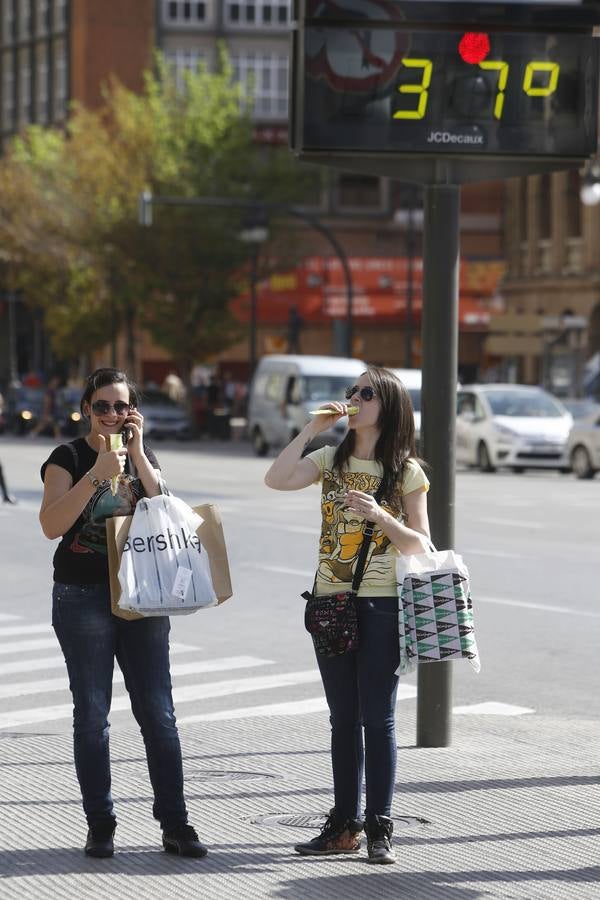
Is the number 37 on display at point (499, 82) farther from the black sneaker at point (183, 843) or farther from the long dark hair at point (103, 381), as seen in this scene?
the black sneaker at point (183, 843)

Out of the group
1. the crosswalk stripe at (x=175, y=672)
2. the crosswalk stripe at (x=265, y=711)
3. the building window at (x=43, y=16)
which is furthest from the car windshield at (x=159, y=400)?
the crosswalk stripe at (x=265, y=711)

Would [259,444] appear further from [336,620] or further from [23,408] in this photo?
[336,620]

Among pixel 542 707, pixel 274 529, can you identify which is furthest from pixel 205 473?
pixel 542 707

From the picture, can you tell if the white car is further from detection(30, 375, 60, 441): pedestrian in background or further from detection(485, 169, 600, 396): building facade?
detection(30, 375, 60, 441): pedestrian in background

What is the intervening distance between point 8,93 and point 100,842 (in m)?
87.9

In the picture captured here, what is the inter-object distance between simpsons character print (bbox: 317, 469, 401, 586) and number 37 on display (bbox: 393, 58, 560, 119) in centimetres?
229

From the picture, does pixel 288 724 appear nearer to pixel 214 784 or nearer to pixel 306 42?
pixel 214 784

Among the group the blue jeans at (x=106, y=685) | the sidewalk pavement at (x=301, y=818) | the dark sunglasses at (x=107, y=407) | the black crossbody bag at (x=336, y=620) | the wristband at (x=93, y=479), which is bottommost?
the sidewalk pavement at (x=301, y=818)

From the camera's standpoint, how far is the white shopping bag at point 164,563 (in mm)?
5805

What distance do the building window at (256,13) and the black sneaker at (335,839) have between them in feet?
250

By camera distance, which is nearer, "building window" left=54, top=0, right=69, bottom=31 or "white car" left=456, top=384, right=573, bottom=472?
"white car" left=456, top=384, right=573, bottom=472

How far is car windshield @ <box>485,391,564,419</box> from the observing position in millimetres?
33594

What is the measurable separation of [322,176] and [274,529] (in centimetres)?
3886

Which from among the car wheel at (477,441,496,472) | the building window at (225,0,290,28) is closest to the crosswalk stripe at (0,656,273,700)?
the car wheel at (477,441,496,472)
